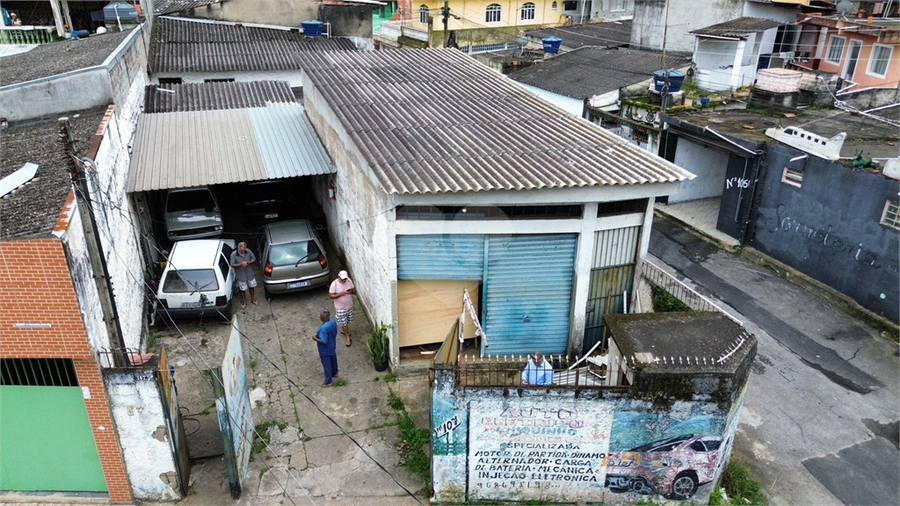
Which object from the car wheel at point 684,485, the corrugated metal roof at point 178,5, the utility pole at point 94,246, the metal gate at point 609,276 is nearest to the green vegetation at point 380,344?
the metal gate at point 609,276

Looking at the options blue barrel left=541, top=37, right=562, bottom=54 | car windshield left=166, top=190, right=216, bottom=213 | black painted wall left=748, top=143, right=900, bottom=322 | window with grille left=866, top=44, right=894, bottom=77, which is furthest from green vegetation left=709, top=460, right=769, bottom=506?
blue barrel left=541, top=37, right=562, bottom=54

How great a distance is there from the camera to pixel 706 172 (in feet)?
60.1

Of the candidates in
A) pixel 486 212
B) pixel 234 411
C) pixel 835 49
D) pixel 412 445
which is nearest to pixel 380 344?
pixel 412 445

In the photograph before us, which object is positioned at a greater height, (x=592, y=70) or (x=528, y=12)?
(x=528, y=12)

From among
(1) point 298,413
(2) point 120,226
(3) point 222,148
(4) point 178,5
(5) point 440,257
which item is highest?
(4) point 178,5

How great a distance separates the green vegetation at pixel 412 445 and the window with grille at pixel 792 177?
412 inches

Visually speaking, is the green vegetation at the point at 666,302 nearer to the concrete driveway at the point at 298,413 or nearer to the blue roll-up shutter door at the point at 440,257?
the blue roll-up shutter door at the point at 440,257

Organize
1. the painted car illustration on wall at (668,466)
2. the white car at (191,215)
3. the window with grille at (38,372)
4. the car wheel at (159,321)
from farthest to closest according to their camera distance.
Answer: the white car at (191,215) < the car wheel at (159,321) < the painted car illustration on wall at (668,466) < the window with grille at (38,372)

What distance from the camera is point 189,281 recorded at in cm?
1138

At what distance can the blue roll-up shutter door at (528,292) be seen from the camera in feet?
32.6

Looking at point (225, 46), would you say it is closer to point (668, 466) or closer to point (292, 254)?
point (292, 254)

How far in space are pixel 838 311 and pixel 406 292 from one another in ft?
30.5

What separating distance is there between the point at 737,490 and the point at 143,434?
7846mm

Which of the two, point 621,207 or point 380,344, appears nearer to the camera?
point 621,207
